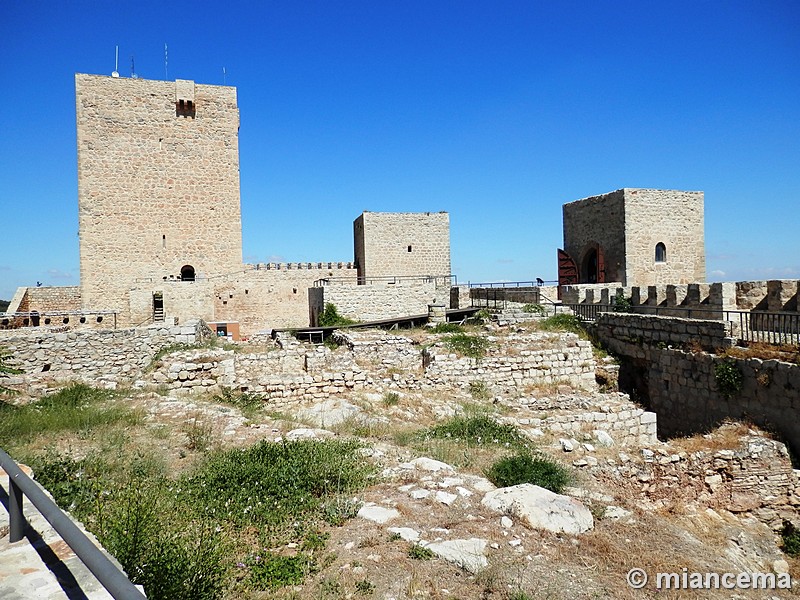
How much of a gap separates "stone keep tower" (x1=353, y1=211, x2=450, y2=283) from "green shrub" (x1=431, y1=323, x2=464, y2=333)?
9.77 m

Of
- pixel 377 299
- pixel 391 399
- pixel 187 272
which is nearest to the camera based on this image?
pixel 391 399

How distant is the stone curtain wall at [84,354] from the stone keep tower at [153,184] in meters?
11.6

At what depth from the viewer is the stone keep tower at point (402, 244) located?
78.8 ft

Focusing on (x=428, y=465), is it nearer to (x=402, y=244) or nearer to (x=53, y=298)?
(x=402, y=244)

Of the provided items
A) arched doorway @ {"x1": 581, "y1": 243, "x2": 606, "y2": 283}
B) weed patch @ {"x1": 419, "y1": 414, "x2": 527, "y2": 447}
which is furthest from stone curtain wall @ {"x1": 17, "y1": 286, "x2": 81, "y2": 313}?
arched doorway @ {"x1": 581, "y1": 243, "x2": 606, "y2": 283}

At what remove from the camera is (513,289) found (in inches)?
832

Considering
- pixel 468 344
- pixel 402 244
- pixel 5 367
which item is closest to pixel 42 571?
pixel 5 367

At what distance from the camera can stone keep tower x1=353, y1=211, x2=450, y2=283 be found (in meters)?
24.0

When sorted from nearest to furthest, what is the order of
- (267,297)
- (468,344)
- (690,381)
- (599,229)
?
(690,381) < (468,344) < (267,297) < (599,229)

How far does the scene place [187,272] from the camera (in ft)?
75.7

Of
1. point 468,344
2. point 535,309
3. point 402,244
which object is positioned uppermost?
point 402,244

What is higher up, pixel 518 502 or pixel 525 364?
pixel 525 364

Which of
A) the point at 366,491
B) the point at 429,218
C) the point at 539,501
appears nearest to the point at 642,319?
the point at 539,501

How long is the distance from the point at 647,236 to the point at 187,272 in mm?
20911
